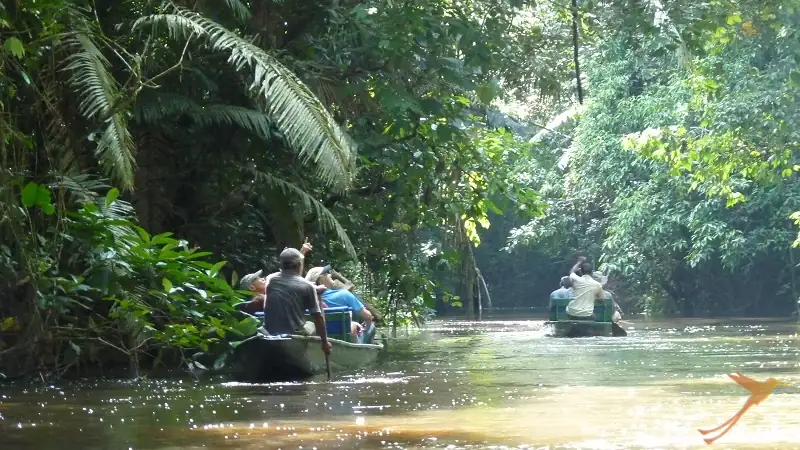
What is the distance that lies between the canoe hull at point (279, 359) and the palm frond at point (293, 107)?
155 cm

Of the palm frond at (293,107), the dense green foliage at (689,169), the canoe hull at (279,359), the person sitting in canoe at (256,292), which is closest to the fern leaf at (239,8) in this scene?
the palm frond at (293,107)

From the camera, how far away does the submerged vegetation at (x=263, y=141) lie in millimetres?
11414

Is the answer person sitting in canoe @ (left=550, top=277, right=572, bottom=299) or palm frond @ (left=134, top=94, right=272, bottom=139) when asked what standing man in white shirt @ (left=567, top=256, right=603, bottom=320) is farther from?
palm frond @ (left=134, top=94, right=272, bottom=139)

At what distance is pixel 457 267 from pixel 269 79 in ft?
32.3

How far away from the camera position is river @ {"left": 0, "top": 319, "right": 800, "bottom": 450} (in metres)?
7.35

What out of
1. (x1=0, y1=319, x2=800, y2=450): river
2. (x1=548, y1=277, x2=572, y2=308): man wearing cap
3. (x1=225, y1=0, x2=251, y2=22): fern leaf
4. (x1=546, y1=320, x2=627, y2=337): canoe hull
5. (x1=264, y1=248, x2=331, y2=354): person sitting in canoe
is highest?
(x1=225, y1=0, x2=251, y2=22): fern leaf

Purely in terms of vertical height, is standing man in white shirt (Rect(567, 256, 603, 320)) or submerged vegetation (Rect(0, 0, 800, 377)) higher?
submerged vegetation (Rect(0, 0, 800, 377))

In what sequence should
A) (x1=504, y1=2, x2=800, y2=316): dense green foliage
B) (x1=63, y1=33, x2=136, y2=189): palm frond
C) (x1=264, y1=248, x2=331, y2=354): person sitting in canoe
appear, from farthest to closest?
(x1=504, y1=2, x2=800, y2=316): dense green foliage → (x1=264, y1=248, x2=331, y2=354): person sitting in canoe → (x1=63, y1=33, x2=136, y2=189): palm frond

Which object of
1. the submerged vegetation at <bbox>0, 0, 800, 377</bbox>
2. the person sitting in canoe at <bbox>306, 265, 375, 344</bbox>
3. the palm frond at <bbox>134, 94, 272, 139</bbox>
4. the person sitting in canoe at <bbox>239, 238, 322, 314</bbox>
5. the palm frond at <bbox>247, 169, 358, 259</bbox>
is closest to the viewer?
the submerged vegetation at <bbox>0, 0, 800, 377</bbox>

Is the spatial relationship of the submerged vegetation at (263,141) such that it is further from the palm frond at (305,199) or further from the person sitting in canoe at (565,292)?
the person sitting in canoe at (565,292)

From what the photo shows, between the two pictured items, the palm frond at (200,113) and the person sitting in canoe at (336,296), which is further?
the person sitting in canoe at (336,296)

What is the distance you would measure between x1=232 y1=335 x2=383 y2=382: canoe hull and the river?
0.82ft

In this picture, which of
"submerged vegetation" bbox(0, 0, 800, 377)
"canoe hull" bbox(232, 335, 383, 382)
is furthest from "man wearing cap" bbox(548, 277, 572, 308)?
→ "canoe hull" bbox(232, 335, 383, 382)

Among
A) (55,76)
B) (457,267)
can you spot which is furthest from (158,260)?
(457,267)
